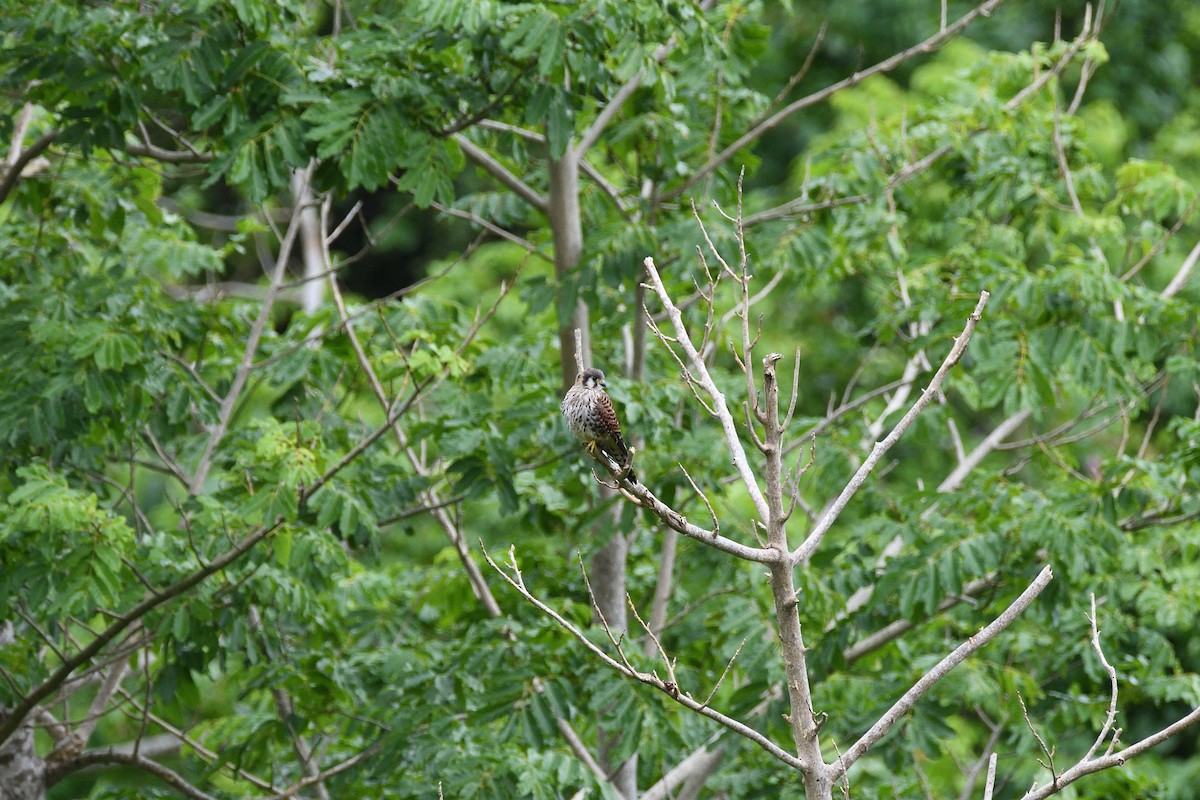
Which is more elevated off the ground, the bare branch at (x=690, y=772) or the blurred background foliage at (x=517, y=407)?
the blurred background foliage at (x=517, y=407)

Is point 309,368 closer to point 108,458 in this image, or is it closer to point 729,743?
point 108,458

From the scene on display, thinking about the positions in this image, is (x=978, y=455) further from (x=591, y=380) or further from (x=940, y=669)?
(x=940, y=669)

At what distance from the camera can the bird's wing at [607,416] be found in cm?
438

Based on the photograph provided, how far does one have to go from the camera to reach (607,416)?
14.4 ft

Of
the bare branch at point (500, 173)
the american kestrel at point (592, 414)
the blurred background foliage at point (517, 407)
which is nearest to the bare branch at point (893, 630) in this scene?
the blurred background foliage at point (517, 407)

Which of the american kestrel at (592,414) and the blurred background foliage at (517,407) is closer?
the american kestrel at (592,414)

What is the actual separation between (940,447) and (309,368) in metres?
A: 5.78

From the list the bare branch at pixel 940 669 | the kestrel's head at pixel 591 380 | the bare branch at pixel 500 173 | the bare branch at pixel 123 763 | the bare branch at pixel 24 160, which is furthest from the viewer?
the bare branch at pixel 500 173

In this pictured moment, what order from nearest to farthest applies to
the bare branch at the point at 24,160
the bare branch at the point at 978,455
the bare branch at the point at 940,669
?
the bare branch at the point at 940,669, the bare branch at the point at 24,160, the bare branch at the point at 978,455

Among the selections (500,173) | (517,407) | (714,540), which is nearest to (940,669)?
(714,540)

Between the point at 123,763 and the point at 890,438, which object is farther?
the point at 123,763

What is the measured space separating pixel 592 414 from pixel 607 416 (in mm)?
49

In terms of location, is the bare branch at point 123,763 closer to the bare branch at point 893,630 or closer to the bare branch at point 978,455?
the bare branch at point 893,630

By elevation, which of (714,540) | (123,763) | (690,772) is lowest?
(690,772)
